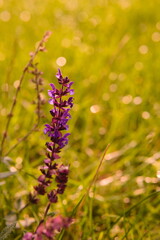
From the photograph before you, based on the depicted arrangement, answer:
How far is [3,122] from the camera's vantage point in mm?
2551

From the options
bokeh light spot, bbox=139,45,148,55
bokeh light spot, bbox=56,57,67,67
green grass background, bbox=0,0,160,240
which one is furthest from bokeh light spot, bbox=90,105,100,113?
bokeh light spot, bbox=139,45,148,55

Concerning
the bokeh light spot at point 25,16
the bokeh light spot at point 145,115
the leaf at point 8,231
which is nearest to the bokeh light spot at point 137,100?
the bokeh light spot at point 145,115

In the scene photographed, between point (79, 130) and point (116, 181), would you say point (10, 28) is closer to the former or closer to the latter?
point (79, 130)

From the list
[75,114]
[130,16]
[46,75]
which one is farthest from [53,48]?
[130,16]

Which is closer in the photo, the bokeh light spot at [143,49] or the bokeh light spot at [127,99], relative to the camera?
the bokeh light spot at [127,99]

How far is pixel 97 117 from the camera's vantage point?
2.79 metres

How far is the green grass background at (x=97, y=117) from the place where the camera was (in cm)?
184

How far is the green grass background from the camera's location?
1.84 m

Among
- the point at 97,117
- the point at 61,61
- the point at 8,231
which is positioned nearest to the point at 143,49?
the point at 61,61

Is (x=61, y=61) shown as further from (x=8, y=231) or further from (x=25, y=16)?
(x=8, y=231)

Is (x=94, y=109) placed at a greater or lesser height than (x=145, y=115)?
greater

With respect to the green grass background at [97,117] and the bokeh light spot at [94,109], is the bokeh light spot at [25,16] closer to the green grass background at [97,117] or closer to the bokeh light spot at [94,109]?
the green grass background at [97,117]

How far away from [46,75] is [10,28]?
148cm

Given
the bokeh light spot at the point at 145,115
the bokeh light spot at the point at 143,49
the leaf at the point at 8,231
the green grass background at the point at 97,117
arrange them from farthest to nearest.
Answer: the bokeh light spot at the point at 143,49
the bokeh light spot at the point at 145,115
the green grass background at the point at 97,117
the leaf at the point at 8,231
